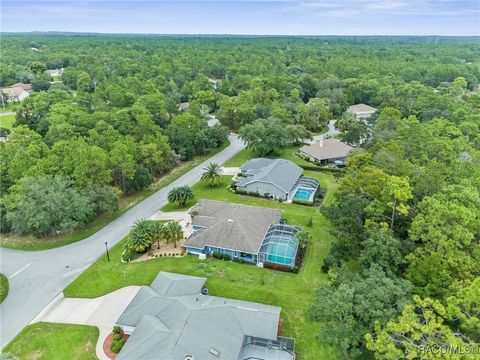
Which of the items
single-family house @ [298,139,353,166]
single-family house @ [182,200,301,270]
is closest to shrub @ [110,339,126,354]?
single-family house @ [182,200,301,270]

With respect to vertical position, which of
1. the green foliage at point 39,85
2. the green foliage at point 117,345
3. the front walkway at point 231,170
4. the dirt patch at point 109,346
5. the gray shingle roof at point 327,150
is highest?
the green foliage at point 39,85

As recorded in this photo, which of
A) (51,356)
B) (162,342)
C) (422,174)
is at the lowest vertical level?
(51,356)

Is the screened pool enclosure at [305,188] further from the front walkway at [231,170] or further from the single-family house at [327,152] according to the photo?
the front walkway at [231,170]

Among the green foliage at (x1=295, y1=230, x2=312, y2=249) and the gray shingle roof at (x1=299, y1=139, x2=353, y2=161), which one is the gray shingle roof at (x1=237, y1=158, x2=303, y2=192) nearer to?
the gray shingle roof at (x1=299, y1=139, x2=353, y2=161)

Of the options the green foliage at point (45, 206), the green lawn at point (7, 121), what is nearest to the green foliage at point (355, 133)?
the green foliage at point (45, 206)

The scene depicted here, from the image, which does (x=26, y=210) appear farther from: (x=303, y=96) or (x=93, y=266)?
(x=303, y=96)

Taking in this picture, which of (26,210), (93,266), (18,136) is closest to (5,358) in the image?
(93,266)
